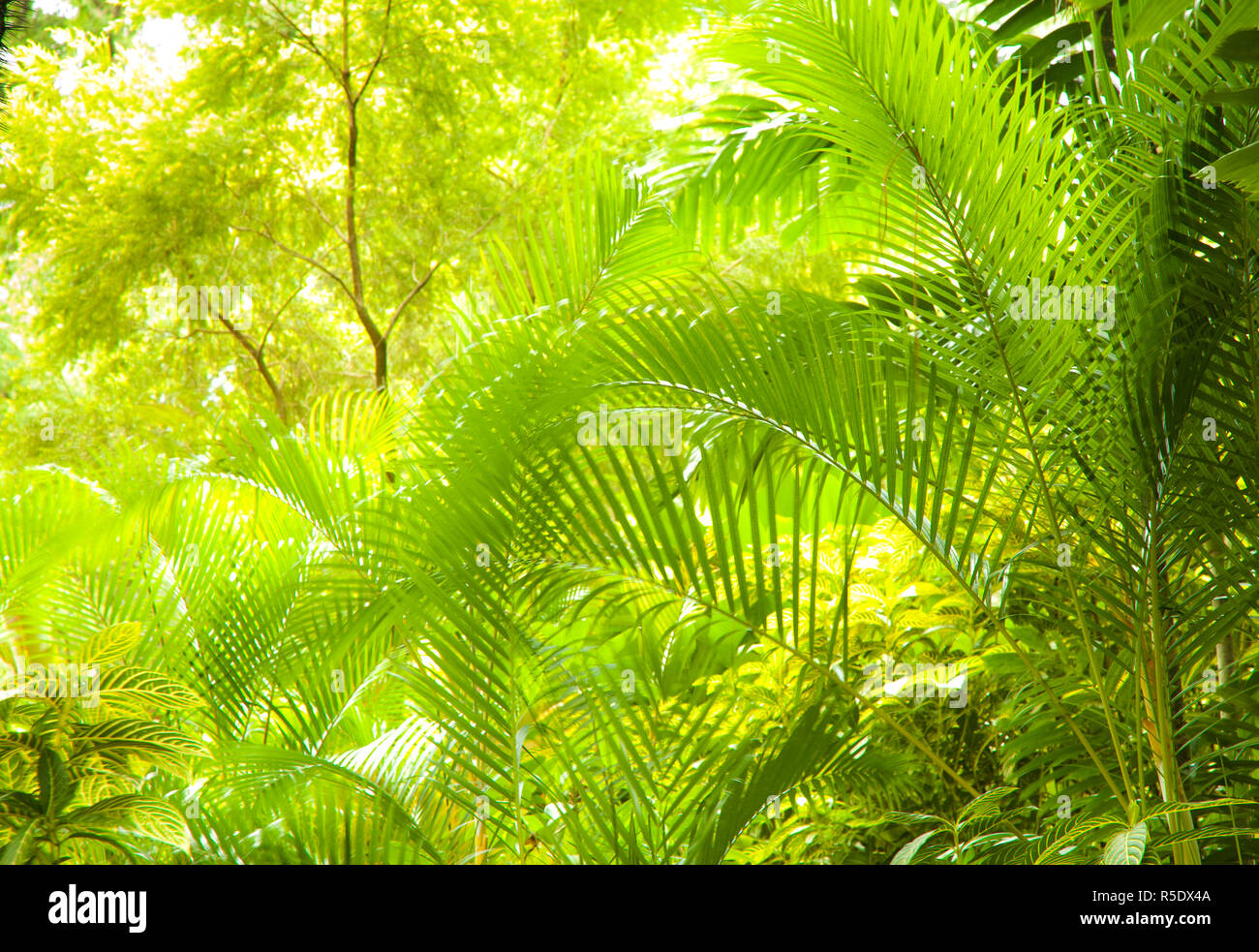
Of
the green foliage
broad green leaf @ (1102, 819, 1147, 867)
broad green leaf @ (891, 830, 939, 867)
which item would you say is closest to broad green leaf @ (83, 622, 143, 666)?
the green foliage

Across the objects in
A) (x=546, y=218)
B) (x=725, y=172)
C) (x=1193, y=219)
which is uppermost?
(x=725, y=172)

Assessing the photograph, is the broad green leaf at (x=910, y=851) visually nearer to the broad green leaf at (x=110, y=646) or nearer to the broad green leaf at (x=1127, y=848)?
the broad green leaf at (x=1127, y=848)

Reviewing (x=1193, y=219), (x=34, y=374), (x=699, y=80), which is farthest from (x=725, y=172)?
(x=34, y=374)

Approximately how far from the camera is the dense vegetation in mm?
1306

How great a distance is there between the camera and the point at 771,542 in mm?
1339

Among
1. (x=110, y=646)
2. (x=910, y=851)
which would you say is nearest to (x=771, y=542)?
(x=910, y=851)

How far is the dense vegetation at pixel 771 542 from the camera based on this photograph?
1306 mm

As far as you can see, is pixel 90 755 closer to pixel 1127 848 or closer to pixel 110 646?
pixel 110 646

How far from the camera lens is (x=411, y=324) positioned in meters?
Result: 6.29

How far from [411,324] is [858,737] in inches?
213

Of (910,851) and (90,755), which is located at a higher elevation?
(90,755)

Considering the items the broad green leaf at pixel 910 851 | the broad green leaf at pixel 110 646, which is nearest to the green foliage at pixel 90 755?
the broad green leaf at pixel 110 646

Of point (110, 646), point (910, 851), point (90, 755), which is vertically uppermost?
point (110, 646)
